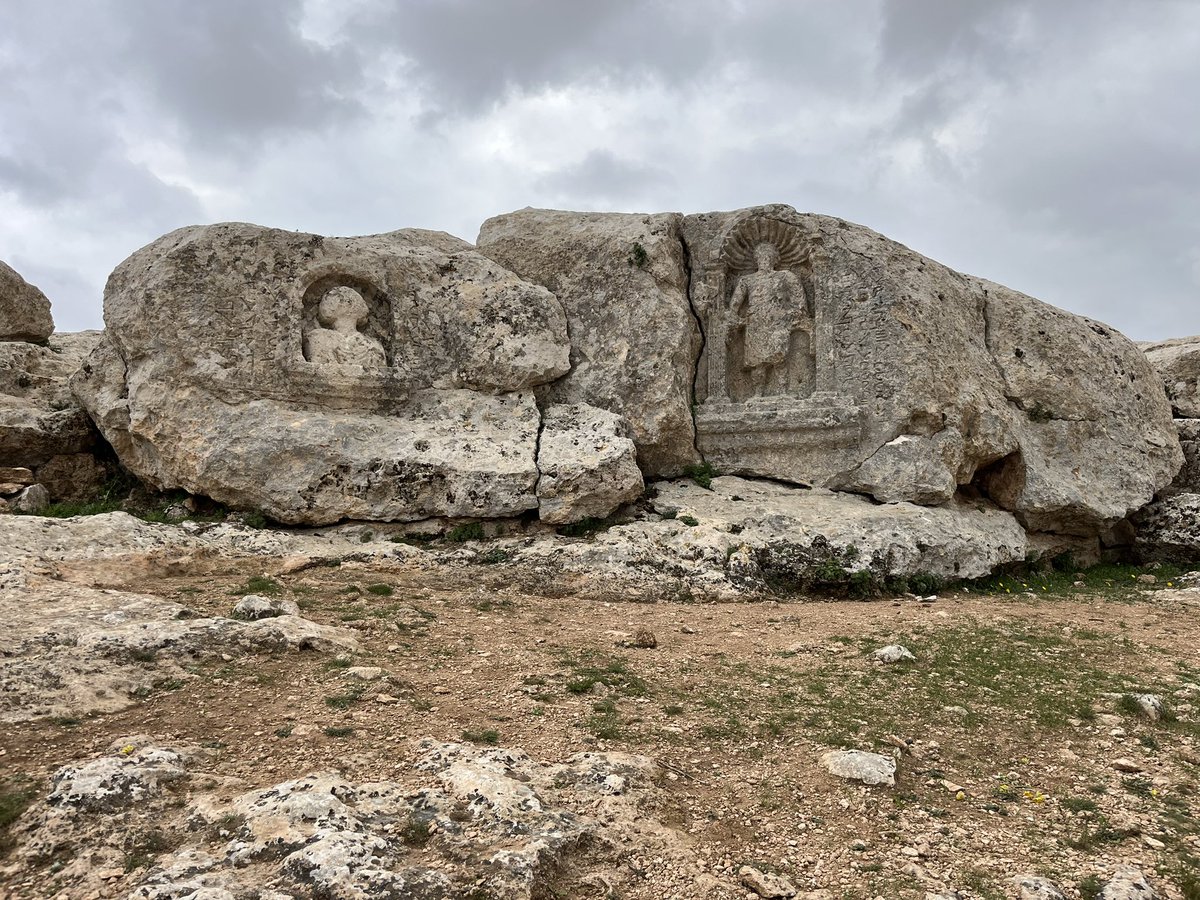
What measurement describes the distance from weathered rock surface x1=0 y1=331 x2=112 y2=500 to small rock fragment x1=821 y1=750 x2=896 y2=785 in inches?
426

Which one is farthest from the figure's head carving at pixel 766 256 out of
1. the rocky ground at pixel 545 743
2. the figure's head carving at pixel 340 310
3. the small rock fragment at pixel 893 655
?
the small rock fragment at pixel 893 655

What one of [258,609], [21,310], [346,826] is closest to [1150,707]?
[346,826]

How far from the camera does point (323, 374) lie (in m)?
10.9

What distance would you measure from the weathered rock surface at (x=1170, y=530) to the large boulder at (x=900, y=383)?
372mm

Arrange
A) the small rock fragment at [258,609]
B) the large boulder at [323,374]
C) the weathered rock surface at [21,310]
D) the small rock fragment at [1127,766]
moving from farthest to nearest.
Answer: the weathered rock surface at [21,310], the large boulder at [323,374], the small rock fragment at [258,609], the small rock fragment at [1127,766]

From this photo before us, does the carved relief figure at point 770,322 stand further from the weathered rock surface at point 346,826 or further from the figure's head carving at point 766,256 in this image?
the weathered rock surface at point 346,826

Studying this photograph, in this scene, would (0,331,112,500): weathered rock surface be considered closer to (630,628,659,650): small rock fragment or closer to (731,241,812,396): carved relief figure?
(630,628,659,650): small rock fragment

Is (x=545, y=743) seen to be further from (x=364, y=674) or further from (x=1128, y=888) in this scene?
(x=1128, y=888)

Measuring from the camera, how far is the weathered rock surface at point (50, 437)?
11.4 meters

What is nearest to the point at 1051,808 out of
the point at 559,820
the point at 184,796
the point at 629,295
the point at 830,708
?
the point at 830,708

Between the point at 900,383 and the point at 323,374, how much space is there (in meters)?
7.78

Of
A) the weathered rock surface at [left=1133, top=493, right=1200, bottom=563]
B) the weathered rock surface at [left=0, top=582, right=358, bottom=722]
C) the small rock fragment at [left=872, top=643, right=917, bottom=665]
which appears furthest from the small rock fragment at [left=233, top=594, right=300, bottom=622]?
the weathered rock surface at [left=1133, top=493, right=1200, bottom=563]

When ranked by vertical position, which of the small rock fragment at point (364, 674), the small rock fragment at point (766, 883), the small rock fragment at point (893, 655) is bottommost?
the small rock fragment at point (766, 883)

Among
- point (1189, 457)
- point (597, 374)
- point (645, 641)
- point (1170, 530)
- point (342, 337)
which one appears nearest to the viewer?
point (645, 641)
